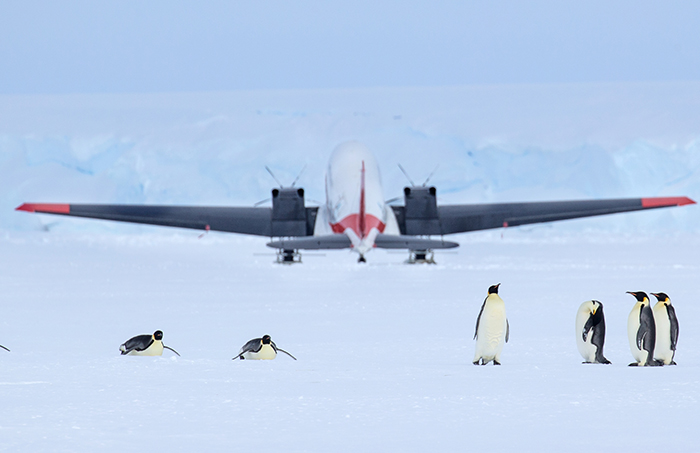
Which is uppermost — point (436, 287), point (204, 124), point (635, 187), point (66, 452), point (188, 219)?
point (204, 124)

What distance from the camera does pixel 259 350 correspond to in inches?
A: 629

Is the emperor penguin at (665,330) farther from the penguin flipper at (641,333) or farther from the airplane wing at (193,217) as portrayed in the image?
the airplane wing at (193,217)

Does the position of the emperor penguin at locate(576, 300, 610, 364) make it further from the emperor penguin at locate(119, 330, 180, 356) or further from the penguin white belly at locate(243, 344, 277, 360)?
the emperor penguin at locate(119, 330, 180, 356)

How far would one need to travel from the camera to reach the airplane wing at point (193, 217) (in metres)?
40.3

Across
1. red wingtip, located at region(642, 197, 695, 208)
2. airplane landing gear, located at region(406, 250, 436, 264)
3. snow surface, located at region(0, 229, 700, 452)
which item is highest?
red wingtip, located at region(642, 197, 695, 208)

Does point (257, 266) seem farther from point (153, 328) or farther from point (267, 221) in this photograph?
point (153, 328)

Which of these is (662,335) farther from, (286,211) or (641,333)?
(286,211)

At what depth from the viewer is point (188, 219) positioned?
40.9 m

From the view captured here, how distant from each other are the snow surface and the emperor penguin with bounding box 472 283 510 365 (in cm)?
55

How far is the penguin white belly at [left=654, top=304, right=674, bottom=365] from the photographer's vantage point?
49.5 ft

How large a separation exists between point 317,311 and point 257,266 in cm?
1492

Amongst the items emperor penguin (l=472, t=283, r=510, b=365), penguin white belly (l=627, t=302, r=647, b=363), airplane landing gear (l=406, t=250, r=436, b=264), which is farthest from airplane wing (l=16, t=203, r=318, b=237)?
penguin white belly (l=627, t=302, r=647, b=363)

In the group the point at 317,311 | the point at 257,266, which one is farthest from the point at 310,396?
the point at 257,266

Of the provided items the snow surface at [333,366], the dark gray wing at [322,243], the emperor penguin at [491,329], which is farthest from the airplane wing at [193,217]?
the emperor penguin at [491,329]
